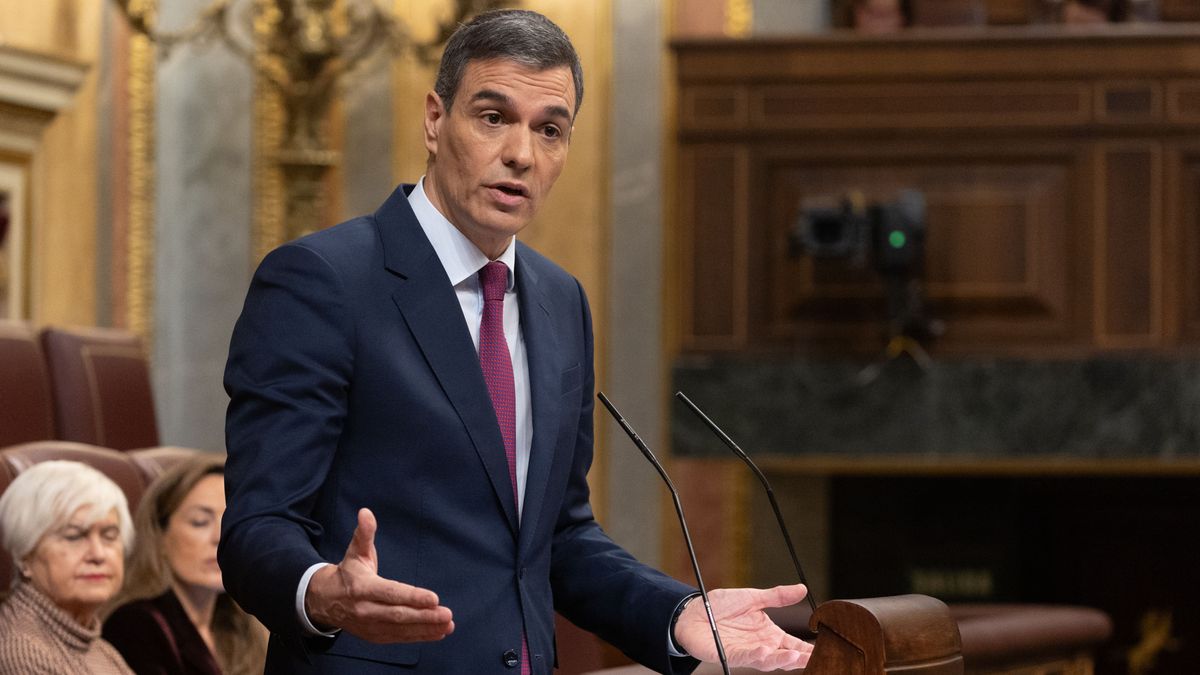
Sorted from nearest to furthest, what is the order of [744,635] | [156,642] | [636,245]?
[744,635] < [156,642] < [636,245]

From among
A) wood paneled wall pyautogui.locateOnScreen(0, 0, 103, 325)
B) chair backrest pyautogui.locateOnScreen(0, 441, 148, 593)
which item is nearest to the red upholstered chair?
chair backrest pyautogui.locateOnScreen(0, 441, 148, 593)

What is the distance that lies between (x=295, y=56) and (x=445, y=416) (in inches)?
145

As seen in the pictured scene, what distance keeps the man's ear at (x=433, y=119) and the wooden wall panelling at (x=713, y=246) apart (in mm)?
3648

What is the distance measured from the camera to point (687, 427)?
4.93 meters

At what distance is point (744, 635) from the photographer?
1316 mm

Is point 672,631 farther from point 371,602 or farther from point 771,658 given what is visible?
point 371,602

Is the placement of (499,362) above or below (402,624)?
above

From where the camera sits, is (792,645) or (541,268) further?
(541,268)

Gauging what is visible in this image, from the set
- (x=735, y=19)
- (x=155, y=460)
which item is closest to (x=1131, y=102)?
(x=735, y=19)

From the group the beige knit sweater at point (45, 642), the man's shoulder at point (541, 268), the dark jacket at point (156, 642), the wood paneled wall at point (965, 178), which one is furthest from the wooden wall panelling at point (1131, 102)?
the man's shoulder at point (541, 268)

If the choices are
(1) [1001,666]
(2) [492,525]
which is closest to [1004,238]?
(1) [1001,666]

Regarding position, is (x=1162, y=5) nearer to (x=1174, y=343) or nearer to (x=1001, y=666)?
(x=1174, y=343)

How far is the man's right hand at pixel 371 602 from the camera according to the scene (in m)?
1.05

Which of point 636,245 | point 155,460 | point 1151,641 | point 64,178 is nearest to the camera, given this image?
point 155,460
